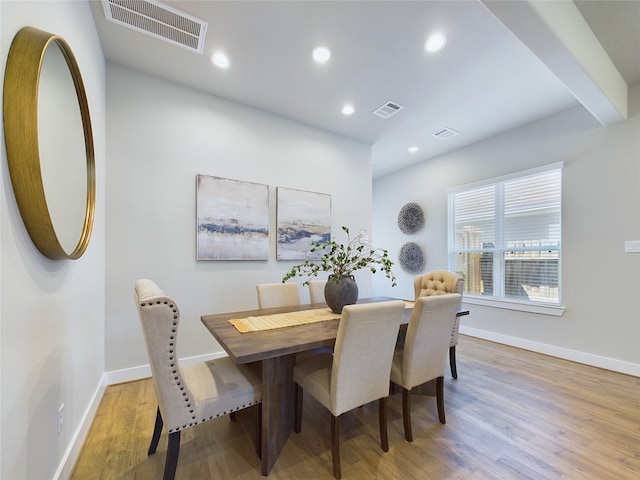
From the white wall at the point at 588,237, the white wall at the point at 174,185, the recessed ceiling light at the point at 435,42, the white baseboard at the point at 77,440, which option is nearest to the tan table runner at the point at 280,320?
the white baseboard at the point at 77,440

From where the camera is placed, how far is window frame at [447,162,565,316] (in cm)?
327

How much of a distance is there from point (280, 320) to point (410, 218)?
12.6 feet

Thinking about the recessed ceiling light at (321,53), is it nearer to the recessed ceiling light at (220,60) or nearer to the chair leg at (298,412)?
the recessed ceiling light at (220,60)

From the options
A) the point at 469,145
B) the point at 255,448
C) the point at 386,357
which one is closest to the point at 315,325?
the point at 386,357

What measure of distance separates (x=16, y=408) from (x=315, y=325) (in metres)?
1.34

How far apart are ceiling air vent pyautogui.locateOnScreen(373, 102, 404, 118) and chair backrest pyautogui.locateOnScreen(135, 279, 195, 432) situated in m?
2.97

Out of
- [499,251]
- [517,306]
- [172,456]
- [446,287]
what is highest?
[499,251]

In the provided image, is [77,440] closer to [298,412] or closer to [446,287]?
[298,412]

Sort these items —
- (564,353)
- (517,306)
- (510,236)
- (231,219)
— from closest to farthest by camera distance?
(231,219) < (564,353) < (517,306) < (510,236)

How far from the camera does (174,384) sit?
1240 mm

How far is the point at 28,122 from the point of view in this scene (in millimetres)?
965

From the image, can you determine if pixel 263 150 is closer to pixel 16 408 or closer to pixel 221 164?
pixel 221 164

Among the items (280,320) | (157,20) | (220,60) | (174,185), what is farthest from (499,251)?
(157,20)

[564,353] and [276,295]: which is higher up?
[276,295]
